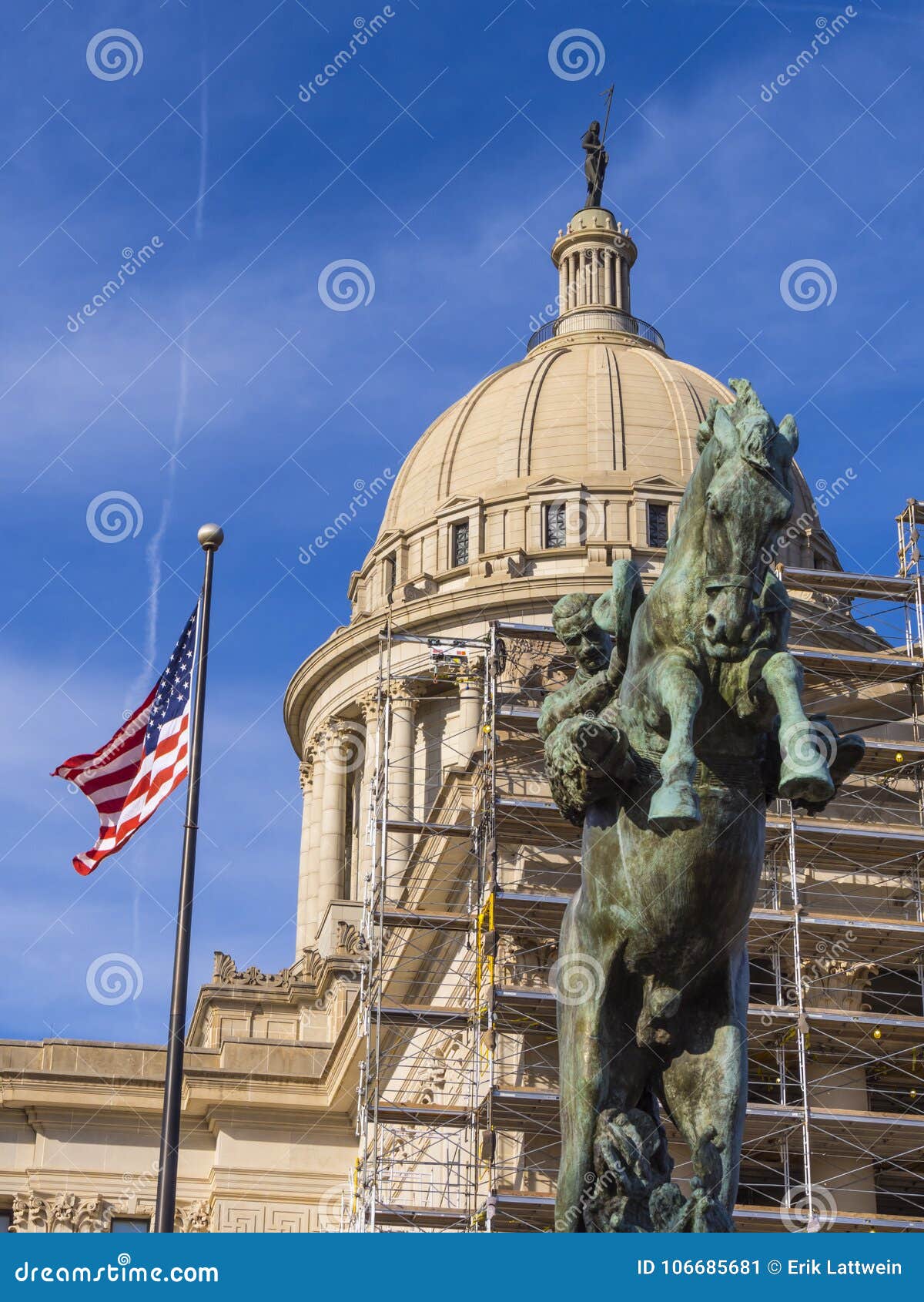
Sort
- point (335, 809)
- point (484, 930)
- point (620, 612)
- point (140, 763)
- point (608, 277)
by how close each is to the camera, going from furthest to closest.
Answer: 1. point (608, 277)
2. point (335, 809)
3. point (484, 930)
4. point (140, 763)
5. point (620, 612)

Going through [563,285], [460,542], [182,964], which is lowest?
[182,964]

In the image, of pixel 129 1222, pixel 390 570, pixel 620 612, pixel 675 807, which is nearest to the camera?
pixel 675 807

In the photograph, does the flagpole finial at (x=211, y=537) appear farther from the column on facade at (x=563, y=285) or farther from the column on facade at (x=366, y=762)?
the column on facade at (x=563, y=285)

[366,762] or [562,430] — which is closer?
[366,762]

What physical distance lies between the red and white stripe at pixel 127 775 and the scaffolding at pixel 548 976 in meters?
10.3

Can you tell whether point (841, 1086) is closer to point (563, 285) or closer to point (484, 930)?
point (484, 930)

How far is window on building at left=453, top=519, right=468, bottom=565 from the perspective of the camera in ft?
194

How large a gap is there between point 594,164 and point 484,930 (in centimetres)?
4691

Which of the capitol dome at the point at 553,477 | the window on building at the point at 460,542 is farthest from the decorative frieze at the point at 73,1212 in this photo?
the window on building at the point at 460,542

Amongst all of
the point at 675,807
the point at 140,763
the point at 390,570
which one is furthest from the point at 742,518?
the point at 390,570

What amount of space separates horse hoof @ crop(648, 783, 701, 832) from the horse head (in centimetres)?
63

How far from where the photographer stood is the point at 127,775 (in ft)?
68.7

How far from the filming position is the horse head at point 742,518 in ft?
23.3
